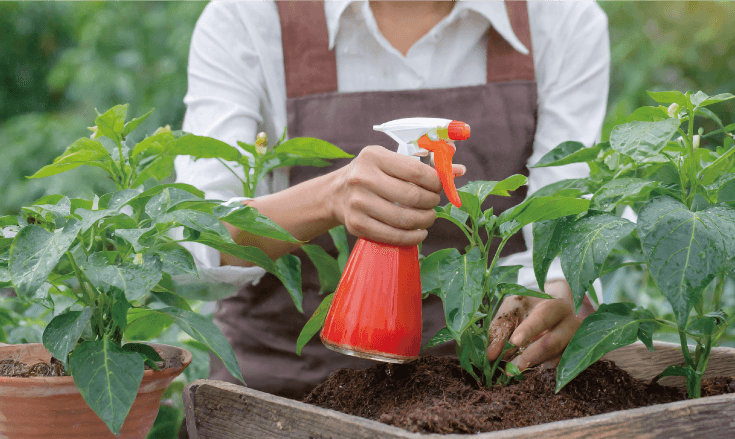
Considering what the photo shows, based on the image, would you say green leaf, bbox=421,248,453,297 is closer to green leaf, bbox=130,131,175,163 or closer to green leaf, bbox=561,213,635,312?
green leaf, bbox=561,213,635,312

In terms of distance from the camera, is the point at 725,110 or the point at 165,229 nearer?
the point at 165,229

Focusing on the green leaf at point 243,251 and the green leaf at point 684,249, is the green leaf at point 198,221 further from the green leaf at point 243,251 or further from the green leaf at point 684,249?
the green leaf at point 684,249

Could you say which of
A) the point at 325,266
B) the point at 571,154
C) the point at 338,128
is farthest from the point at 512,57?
the point at 325,266

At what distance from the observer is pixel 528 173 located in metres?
1.14

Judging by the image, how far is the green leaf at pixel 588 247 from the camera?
524 millimetres

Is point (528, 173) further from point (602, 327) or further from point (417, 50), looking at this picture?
point (602, 327)

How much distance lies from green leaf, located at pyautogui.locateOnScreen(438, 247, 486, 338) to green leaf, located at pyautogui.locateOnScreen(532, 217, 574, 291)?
2.2 inches

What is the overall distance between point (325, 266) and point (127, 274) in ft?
1.06

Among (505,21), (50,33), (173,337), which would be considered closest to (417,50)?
(505,21)

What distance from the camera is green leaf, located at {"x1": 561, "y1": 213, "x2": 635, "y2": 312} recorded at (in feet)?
1.72

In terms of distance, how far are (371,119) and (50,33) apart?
2847 millimetres

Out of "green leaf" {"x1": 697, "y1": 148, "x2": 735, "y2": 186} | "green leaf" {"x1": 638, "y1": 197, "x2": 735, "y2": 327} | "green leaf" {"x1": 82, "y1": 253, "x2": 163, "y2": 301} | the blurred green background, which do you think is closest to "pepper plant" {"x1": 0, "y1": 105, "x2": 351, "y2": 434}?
"green leaf" {"x1": 82, "y1": 253, "x2": 163, "y2": 301}

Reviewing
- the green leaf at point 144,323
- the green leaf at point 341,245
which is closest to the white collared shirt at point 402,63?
the green leaf at point 341,245

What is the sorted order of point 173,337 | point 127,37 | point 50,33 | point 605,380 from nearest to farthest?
point 605,380 → point 173,337 → point 127,37 → point 50,33
